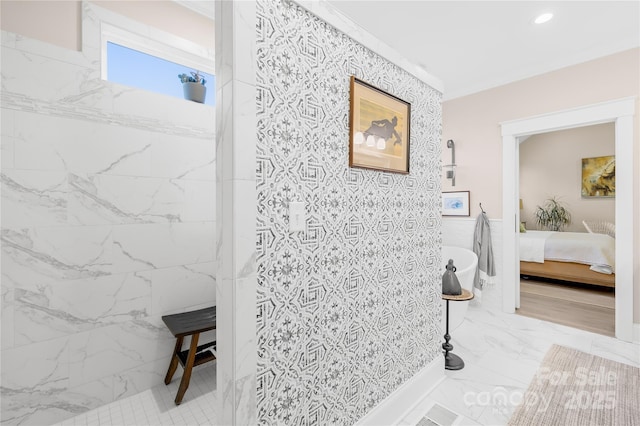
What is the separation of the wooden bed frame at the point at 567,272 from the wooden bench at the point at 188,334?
16.0ft

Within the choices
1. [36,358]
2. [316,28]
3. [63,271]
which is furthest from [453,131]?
[36,358]

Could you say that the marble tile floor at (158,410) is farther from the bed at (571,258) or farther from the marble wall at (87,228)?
the bed at (571,258)

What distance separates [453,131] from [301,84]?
3.40 meters

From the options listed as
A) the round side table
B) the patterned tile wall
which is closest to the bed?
the round side table

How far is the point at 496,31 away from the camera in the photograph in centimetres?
263

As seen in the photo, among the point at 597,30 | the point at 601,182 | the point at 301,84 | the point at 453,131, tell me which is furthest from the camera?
the point at 601,182

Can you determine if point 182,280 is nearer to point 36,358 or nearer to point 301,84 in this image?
point 36,358

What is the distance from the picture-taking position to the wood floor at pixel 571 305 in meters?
3.13

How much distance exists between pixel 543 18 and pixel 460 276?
7.67ft

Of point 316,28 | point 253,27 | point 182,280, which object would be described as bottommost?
point 182,280

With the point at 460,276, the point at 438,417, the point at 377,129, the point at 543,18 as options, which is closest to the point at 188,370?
the point at 438,417

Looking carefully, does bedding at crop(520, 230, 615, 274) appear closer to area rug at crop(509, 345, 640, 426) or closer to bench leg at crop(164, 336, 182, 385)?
area rug at crop(509, 345, 640, 426)

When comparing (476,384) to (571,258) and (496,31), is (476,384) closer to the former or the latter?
(496,31)

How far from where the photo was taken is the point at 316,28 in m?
1.30
